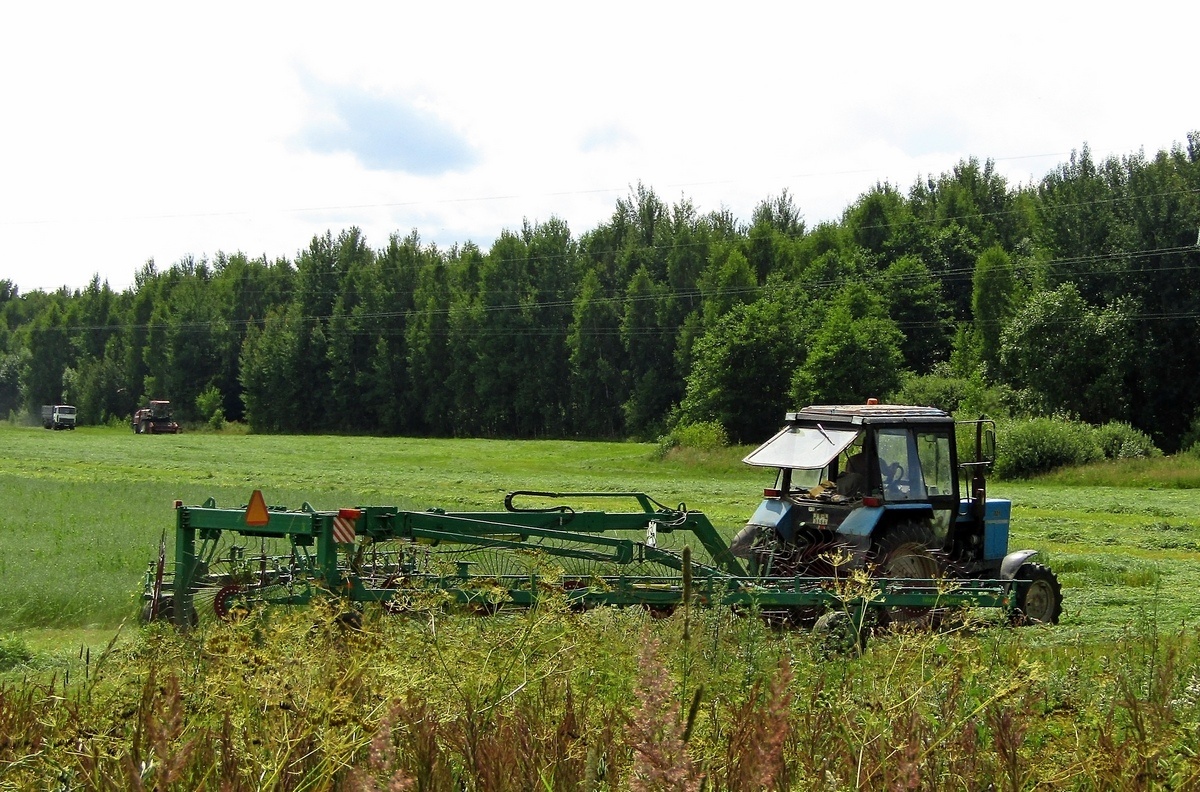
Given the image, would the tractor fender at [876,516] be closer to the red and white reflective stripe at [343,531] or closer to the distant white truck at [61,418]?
the red and white reflective stripe at [343,531]

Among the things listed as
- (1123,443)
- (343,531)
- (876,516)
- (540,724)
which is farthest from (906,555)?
(1123,443)

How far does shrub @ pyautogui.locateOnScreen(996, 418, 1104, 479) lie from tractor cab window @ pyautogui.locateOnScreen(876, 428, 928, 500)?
28.3m

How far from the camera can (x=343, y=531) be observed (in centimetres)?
919

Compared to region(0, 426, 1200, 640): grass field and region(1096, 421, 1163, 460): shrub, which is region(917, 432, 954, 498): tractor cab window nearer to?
region(0, 426, 1200, 640): grass field

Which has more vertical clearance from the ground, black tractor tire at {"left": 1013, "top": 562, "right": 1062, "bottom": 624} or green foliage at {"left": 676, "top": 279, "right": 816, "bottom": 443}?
green foliage at {"left": 676, "top": 279, "right": 816, "bottom": 443}

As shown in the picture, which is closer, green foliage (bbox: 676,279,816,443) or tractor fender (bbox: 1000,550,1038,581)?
tractor fender (bbox: 1000,550,1038,581)

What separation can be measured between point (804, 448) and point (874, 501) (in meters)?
0.81

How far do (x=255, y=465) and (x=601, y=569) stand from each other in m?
37.5

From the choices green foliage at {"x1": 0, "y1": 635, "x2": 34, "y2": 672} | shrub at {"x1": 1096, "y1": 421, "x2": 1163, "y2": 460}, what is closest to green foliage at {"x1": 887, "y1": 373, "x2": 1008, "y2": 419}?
shrub at {"x1": 1096, "y1": 421, "x2": 1163, "y2": 460}

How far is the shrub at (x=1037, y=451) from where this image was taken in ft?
124

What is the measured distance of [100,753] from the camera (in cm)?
295

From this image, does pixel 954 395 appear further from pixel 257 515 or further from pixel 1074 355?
pixel 257 515

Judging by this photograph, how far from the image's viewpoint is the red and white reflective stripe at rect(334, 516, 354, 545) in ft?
30.0

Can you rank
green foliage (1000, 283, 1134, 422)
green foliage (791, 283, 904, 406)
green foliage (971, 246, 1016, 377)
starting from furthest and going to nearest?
1. green foliage (971, 246, 1016, 377)
2. green foliage (791, 283, 904, 406)
3. green foliage (1000, 283, 1134, 422)
